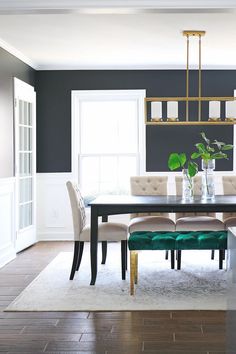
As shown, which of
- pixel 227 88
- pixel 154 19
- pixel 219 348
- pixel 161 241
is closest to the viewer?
pixel 219 348

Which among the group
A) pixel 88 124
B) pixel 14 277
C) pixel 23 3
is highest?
pixel 23 3

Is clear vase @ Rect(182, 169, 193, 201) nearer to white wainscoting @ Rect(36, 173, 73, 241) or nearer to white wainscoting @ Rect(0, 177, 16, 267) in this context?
white wainscoting @ Rect(0, 177, 16, 267)

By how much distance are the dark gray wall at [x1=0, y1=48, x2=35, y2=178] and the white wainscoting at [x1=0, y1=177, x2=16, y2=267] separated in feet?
0.46

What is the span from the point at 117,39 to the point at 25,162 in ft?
7.60

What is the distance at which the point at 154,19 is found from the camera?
5.61 meters

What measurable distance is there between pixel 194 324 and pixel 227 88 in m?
4.89

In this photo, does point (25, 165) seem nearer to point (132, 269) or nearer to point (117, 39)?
point (117, 39)

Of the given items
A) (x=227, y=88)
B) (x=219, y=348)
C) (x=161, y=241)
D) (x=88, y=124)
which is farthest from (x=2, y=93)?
(x=219, y=348)

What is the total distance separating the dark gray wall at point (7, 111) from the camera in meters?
6.75

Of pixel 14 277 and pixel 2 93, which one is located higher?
pixel 2 93

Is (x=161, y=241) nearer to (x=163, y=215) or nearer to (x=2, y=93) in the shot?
(x=163, y=215)

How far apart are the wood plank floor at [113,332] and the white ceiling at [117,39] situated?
231 centimetres

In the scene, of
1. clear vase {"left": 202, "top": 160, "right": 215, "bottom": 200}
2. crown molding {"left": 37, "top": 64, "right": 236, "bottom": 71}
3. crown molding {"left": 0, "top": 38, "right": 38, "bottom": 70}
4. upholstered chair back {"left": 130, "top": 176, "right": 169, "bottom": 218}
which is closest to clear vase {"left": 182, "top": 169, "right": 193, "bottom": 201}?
clear vase {"left": 202, "top": 160, "right": 215, "bottom": 200}

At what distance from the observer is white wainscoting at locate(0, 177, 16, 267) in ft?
22.0
